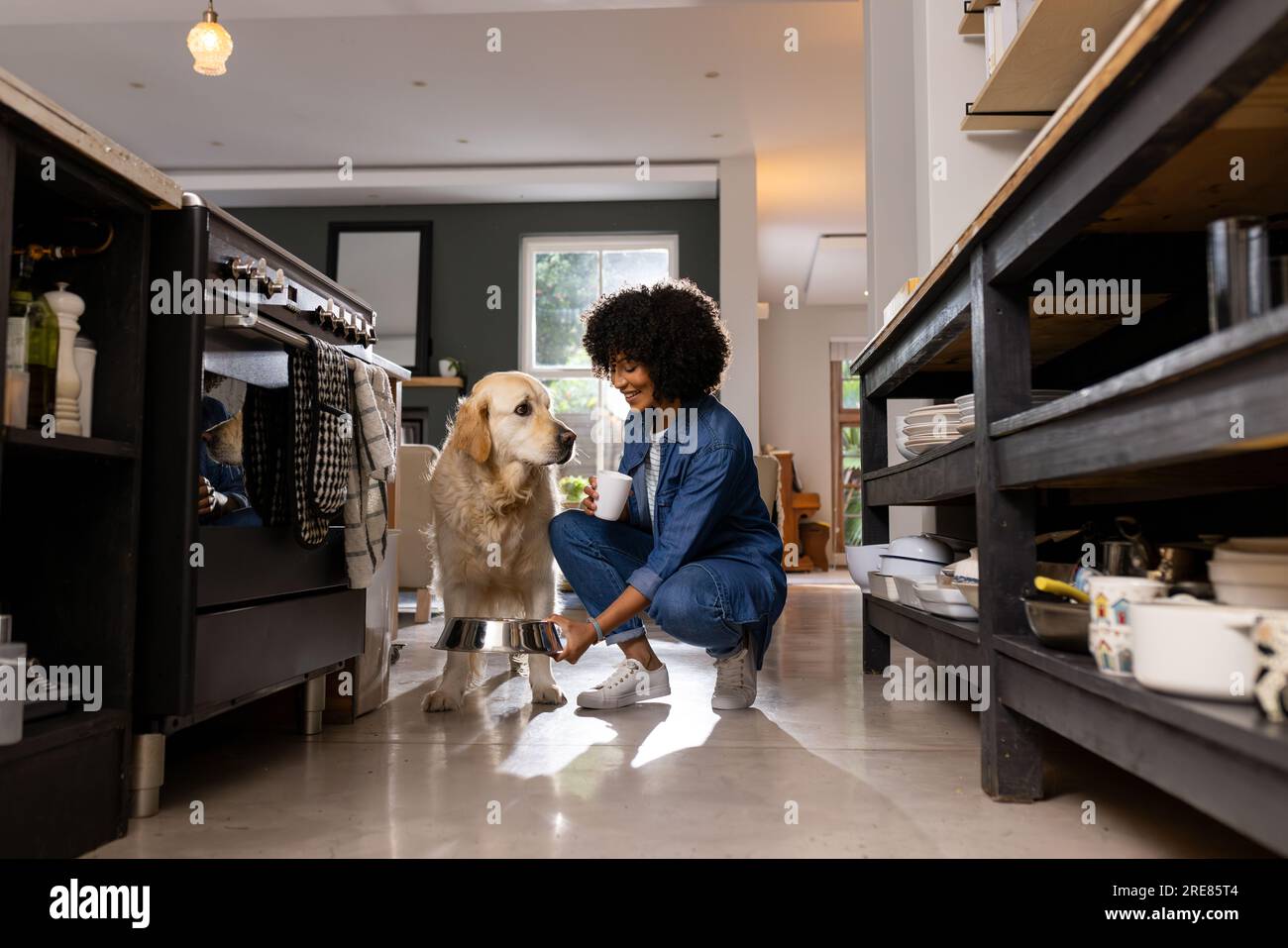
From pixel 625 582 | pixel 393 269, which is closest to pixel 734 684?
pixel 625 582

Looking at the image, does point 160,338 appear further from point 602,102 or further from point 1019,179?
point 602,102

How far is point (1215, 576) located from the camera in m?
1.08

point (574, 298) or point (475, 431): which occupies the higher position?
point (574, 298)

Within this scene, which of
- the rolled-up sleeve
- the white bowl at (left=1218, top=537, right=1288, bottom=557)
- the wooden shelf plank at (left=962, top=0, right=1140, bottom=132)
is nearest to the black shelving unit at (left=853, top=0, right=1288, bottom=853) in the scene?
the white bowl at (left=1218, top=537, right=1288, bottom=557)

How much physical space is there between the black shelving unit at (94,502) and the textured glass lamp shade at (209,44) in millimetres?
3572

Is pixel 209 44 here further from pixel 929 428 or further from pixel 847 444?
pixel 847 444

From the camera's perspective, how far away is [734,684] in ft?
7.38

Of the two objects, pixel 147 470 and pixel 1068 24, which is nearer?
pixel 147 470

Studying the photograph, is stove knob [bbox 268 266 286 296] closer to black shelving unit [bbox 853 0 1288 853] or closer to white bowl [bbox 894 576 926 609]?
black shelving unit [bbox 853 0 1288 853]

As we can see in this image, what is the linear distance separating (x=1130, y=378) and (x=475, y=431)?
5.67 feet

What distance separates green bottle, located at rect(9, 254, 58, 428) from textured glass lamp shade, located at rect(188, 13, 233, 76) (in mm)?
3768

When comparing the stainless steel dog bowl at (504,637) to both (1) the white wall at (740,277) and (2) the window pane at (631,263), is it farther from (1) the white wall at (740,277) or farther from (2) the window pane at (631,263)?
(2) the window pane at (631,263)
